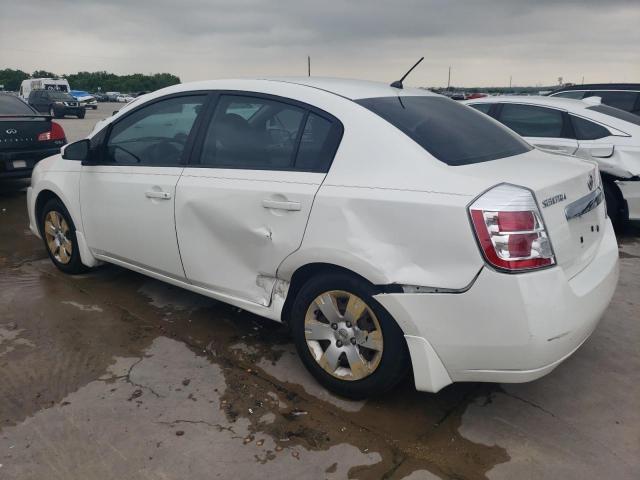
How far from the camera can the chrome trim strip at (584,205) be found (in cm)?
263

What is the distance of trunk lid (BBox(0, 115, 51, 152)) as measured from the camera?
25.0 feet

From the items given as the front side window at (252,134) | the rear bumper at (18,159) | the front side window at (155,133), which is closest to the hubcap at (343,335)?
the front side window at (252,134)

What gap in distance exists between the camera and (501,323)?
2363 millimetres

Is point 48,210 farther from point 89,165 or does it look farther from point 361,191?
point 361,191

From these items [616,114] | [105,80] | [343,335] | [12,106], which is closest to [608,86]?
[616,114]

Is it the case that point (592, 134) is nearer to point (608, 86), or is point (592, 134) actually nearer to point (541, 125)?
point (541, 125)

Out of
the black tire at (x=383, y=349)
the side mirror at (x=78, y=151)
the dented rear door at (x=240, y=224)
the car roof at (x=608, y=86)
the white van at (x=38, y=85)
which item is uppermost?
the white van at (x=38, y=85)

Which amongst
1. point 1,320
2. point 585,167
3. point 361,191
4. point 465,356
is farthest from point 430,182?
point 1,320

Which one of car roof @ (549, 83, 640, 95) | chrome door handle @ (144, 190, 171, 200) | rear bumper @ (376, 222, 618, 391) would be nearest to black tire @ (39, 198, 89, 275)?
chrome door handle @ (144, 190, 171, 200)

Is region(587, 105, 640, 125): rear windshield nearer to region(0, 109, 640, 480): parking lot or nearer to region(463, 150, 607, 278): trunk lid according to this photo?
region(0, 109, 640, 480): parking lot

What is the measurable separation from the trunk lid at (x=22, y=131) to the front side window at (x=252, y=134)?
556 cm

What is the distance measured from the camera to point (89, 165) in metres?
4.19

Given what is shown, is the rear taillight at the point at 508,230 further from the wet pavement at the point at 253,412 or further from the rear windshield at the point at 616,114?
the rear windshield at the point at 616,114

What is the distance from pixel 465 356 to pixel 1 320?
326cm
